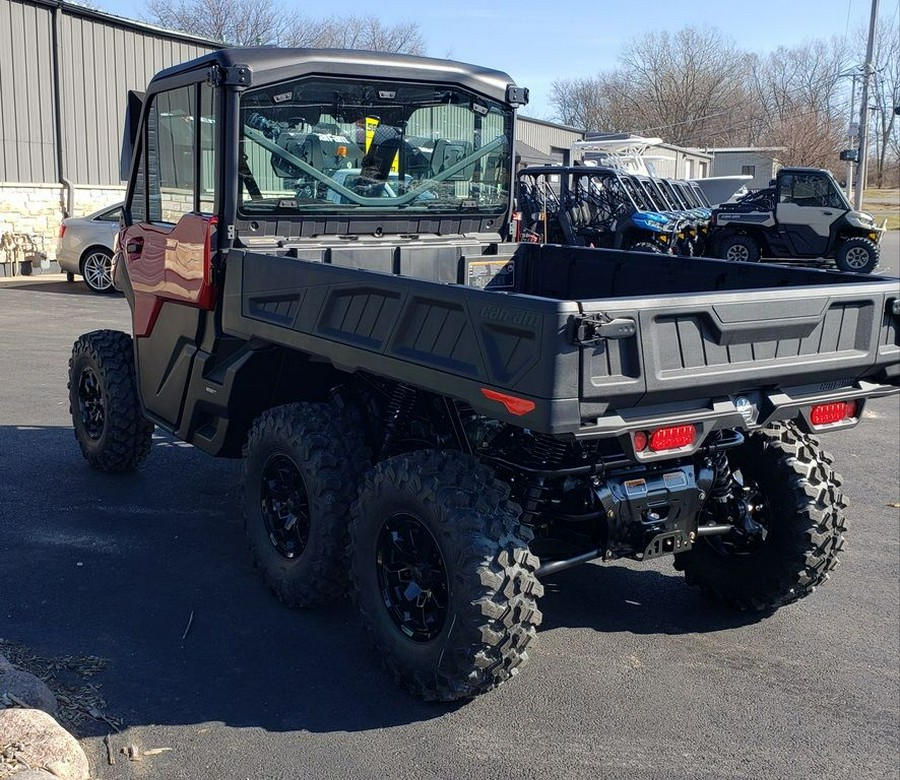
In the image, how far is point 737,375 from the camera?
366cm

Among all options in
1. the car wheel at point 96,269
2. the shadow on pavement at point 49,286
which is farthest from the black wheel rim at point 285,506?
the car wheel at point 96,269

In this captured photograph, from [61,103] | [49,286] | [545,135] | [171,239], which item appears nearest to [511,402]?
[171,239]

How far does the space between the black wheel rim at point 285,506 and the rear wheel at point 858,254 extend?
1859 centimetres

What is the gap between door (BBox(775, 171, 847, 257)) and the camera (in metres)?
21.4

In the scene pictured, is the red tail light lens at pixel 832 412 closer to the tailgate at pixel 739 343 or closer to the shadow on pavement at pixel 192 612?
the tailgate at pixel 739 343

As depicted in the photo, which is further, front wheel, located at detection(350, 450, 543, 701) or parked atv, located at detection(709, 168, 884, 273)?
parked atv, located at detection(709, 168, 884, 273)

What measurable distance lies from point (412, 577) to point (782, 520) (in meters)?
1.68

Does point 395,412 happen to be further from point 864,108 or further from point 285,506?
point 864,108

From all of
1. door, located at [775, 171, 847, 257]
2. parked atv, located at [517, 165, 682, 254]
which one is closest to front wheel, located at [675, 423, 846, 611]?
parked atv, located at [517, 165, 682, 254]

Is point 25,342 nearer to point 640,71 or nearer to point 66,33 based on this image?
point 66,33

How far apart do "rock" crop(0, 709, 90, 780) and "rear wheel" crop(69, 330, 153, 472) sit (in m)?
3.12

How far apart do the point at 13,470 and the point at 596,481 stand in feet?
14.5

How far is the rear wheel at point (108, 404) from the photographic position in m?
6.41

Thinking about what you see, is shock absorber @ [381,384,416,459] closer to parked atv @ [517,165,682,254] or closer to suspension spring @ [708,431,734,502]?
suspension spring @ [708,431,734,502]
